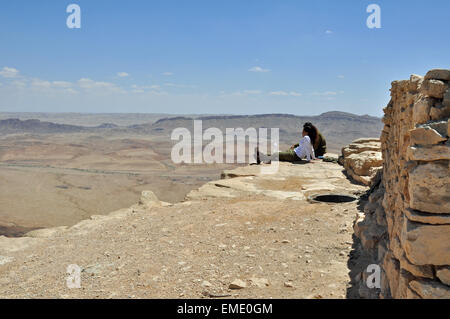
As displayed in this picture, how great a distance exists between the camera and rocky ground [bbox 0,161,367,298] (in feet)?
11.8

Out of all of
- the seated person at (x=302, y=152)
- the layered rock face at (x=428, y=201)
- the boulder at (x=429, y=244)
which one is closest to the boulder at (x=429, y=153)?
the layered rock face at (x=428, y=201)

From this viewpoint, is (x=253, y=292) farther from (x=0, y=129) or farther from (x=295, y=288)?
(x=0, y=129)

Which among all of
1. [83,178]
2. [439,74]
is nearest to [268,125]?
[83,178]

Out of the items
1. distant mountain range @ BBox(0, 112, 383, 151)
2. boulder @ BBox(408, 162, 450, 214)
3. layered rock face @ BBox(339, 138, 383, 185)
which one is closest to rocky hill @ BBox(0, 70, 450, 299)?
boulder @ BBox(408, 162, 450, 214)

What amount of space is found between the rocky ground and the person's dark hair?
360 cm

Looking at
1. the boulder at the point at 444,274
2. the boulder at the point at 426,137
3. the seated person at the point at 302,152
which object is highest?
the boulder at the point at 426,137

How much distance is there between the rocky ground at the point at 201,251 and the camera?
142 inches

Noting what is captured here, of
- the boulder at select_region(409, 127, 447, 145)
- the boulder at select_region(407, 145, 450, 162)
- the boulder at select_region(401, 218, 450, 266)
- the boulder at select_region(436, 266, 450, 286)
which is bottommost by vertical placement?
the boulder at select_region(436, 266, 450, 286)

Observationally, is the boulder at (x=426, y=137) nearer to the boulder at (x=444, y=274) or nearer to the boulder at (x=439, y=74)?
the boulder at (x=439, y=74)

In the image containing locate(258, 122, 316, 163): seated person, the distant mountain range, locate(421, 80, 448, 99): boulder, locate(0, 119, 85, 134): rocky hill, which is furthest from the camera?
locate(0, 119, 85, 134): rocky hill

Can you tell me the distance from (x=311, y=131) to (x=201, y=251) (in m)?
6.92

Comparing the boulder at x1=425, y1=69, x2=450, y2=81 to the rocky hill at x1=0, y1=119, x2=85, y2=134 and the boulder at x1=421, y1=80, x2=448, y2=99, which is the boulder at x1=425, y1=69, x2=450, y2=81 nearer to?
the boulder at x1=421, y1=80, x2=448, y2=99

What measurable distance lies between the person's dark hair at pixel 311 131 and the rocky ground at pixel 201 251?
3.60 m
